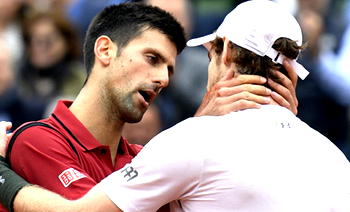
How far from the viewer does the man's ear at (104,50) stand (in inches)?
175

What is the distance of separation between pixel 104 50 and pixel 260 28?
35.6 inches

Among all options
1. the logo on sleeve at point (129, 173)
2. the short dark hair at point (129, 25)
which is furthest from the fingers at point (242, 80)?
the short dark hair at point (129, 25)

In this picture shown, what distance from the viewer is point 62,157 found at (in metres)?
4.03

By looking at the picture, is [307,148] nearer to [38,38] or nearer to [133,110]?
[133,110]

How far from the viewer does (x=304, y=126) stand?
3930 mm

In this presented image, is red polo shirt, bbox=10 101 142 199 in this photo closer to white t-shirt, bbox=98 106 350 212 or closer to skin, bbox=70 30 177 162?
skin, bbox=70 30 177 162

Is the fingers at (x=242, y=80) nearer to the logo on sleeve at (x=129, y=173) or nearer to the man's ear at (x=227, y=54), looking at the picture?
the man's ear at (x=227, y=54)

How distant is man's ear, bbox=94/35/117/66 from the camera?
4434mm

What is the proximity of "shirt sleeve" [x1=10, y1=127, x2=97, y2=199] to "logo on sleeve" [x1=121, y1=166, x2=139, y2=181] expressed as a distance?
11.5 inches

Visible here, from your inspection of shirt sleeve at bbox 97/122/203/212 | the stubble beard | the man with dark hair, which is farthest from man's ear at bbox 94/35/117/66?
shirt sleeve at bbox 97/122/203/212

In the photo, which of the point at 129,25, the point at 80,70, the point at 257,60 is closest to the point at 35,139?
the point at 129,25

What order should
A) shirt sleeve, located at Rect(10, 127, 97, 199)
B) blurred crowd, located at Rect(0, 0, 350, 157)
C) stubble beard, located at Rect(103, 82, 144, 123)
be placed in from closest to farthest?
1. shirt sleeve, located at Rect(10, 127, 97, 199)
2. stubble beard, located at Rect(103, 82, 144, 123)
3. blurred crowd, located at Rect(0, 0, 350, 157)

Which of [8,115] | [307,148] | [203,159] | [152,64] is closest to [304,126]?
[307,148]

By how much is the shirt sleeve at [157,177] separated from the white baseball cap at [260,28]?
51cm
